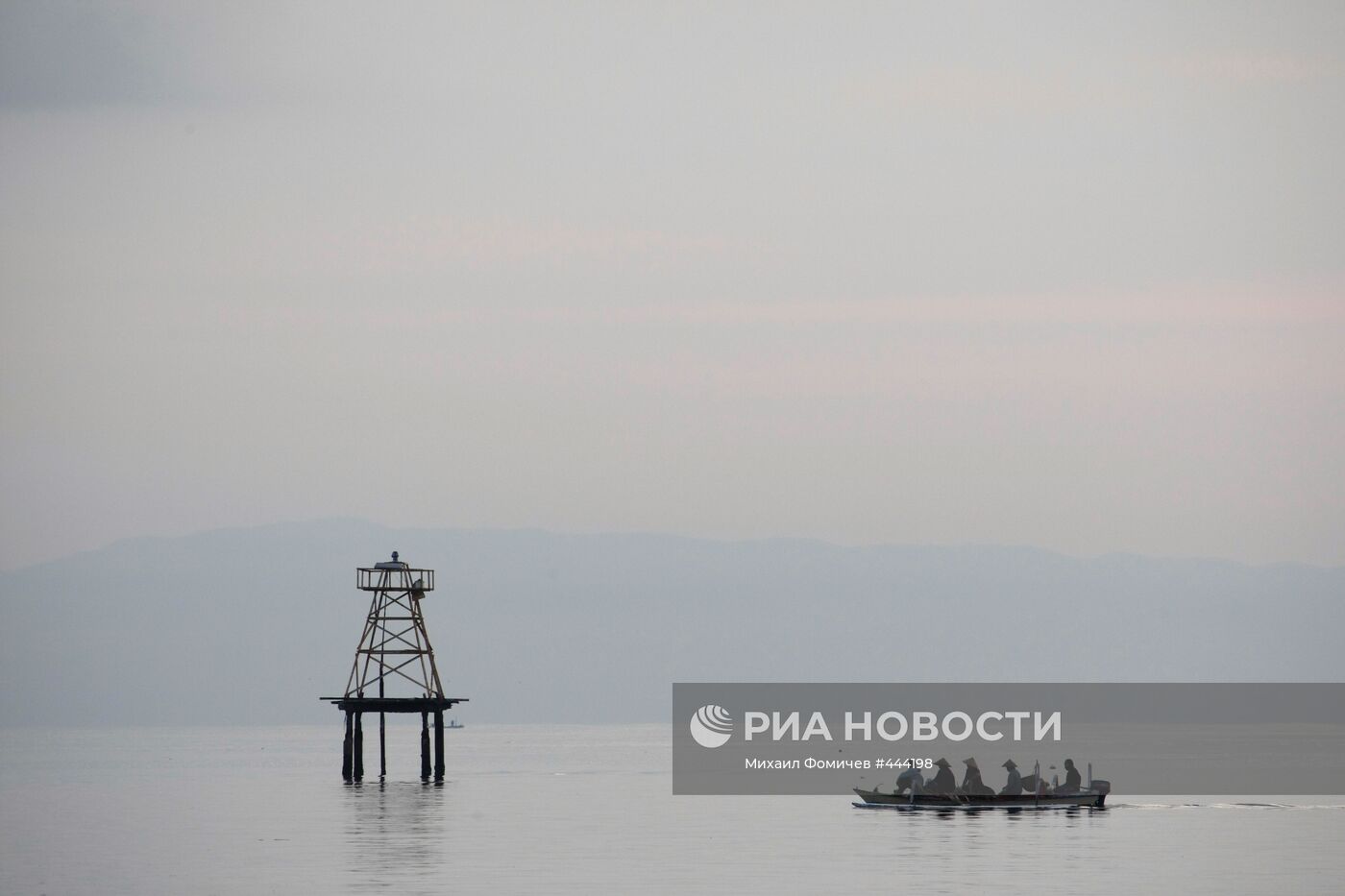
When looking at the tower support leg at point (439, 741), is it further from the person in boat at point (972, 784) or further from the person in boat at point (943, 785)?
the person in boat at point (972, 784)

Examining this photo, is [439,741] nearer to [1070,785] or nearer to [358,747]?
[358,747]

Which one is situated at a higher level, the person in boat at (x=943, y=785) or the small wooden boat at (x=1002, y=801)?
the person in boat at (x=943, y=785)

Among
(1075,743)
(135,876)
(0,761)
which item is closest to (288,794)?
(135,876)

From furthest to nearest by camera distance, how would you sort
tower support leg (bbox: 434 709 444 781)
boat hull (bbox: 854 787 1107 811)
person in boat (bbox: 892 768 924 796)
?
1. tower support leg (bbox: 434 709 444 781)
2. person in boat (bbox: 892 768 924 796)
3. boat hull (bbox: 854 787 1107 811)

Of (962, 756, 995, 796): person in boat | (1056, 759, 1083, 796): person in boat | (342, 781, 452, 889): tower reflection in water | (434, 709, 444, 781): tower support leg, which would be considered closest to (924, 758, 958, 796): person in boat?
(962, 756, 995, 796): person in boat

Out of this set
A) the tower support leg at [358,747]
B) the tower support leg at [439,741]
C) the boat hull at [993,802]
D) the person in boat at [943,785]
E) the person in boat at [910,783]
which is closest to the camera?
the boat hull at [993,802]

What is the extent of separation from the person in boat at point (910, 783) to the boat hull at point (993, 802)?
216mm

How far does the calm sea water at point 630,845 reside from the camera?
5931 cm

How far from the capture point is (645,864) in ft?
212

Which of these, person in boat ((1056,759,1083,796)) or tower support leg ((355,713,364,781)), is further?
tower support leg ((355,713,364,781))

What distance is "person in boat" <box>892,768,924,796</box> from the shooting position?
3123 inches

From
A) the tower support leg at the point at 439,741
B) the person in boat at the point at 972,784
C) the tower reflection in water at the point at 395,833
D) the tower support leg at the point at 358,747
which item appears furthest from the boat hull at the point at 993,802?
the tower support leg at the point at 358,747

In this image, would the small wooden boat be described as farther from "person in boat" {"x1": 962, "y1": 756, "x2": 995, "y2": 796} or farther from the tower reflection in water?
the tower reflection in water

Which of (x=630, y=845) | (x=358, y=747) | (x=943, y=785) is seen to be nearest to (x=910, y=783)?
(x=943, y=785)
